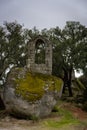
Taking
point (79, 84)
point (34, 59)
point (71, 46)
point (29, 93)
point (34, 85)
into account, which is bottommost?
point (29, 93)

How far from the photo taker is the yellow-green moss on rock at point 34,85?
2255cm

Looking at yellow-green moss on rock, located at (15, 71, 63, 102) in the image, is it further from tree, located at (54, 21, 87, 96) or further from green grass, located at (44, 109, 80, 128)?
tree, located at (54, 21, 87, 96)

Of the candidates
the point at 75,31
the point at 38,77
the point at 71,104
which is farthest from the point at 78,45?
the point at 38,77

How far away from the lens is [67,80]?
128ft

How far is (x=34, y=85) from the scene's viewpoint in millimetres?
23422

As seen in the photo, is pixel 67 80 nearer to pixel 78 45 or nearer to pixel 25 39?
pixel 78 45

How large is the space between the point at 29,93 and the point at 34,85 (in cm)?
Answer: 103

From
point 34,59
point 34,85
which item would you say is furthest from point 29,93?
point 34,59

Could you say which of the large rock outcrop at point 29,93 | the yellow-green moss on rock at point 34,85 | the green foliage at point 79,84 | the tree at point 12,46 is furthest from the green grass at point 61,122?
the green foliage at point 79,84

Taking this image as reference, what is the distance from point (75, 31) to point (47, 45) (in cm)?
1299

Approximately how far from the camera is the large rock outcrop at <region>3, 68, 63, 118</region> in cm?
2216

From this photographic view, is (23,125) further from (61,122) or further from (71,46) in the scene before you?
(71,46)

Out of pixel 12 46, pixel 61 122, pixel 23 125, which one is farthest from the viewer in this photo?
pixel 12 46

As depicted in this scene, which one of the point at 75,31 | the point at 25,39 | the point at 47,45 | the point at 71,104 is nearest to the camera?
the point at 47,45
